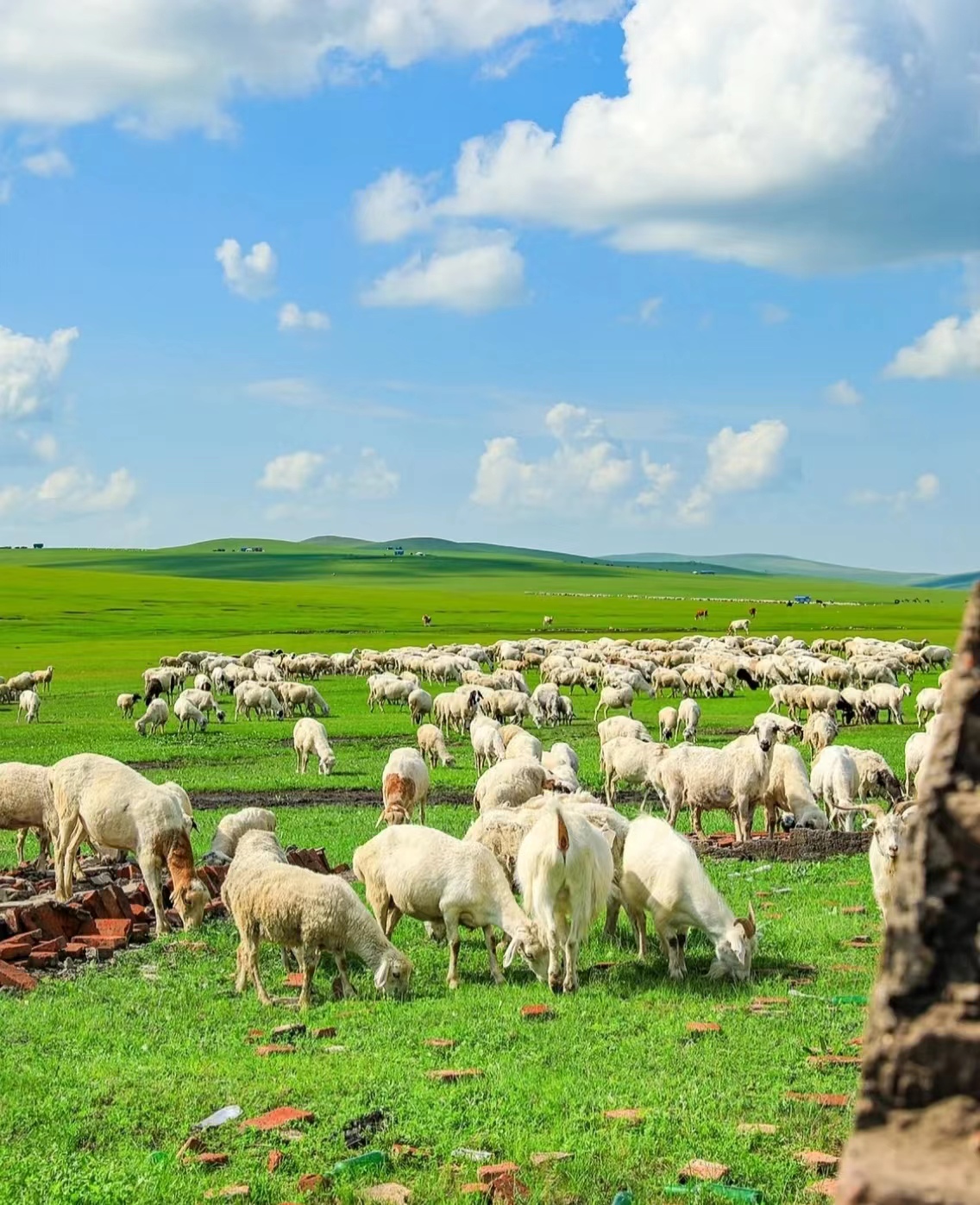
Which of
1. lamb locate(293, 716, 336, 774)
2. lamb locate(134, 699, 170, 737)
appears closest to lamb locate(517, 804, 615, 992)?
lamb locate(293, 716, 336, 774)

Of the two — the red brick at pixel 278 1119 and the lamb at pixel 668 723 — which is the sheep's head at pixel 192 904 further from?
the lamb at pixel 668 723

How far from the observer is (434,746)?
32.7m

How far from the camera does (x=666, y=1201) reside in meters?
7.25

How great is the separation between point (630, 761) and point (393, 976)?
13.0 meters

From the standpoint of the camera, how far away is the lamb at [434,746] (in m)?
32.3

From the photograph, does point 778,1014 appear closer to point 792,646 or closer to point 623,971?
point 623,971

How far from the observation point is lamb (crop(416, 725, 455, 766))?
3234 cm

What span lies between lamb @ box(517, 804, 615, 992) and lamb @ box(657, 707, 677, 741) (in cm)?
2447

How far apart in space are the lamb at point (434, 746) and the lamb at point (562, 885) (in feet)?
63.7

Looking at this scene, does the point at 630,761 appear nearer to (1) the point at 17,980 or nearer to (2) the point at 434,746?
(2) the point at 434,746

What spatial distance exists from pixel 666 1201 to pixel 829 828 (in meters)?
14.8

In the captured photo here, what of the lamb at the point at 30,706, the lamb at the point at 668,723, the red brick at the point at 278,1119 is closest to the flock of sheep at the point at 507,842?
the lamb at the point at 668,723

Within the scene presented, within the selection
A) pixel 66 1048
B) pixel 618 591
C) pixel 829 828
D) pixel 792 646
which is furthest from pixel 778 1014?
pixel 618 591

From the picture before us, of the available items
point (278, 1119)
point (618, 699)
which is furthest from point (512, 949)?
point (618, 699)
